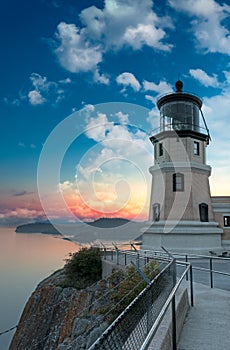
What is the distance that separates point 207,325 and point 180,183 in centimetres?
1703

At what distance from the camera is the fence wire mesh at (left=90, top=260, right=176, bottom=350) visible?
2336 millimetres

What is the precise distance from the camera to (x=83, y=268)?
17125mm

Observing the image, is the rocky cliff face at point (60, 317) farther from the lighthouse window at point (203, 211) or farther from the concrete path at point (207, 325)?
the lighthouse window at point (203, 211)

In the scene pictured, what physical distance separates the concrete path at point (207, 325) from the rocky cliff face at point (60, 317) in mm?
3145

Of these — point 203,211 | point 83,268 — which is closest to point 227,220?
point 203,211

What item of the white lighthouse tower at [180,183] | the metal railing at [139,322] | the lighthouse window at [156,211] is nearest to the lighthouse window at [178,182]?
the white lighthouse tower at [180,183]

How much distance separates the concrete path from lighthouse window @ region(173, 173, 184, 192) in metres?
14.4

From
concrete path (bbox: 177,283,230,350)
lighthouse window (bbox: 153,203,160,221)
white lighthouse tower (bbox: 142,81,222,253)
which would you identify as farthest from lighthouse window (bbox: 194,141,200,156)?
concrete path (bbox: 177,283,230,350)

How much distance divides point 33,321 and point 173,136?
14.5 m

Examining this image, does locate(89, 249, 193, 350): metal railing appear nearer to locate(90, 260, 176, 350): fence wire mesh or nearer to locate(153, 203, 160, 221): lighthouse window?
locate(90, 260, 176, 350): fence wire mesh

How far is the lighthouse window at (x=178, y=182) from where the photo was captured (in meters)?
22.3

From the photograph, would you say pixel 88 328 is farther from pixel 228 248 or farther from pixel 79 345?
pixel 228 248

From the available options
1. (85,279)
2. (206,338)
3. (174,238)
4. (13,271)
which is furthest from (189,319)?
(13,271)

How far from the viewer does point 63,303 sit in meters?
14.6
